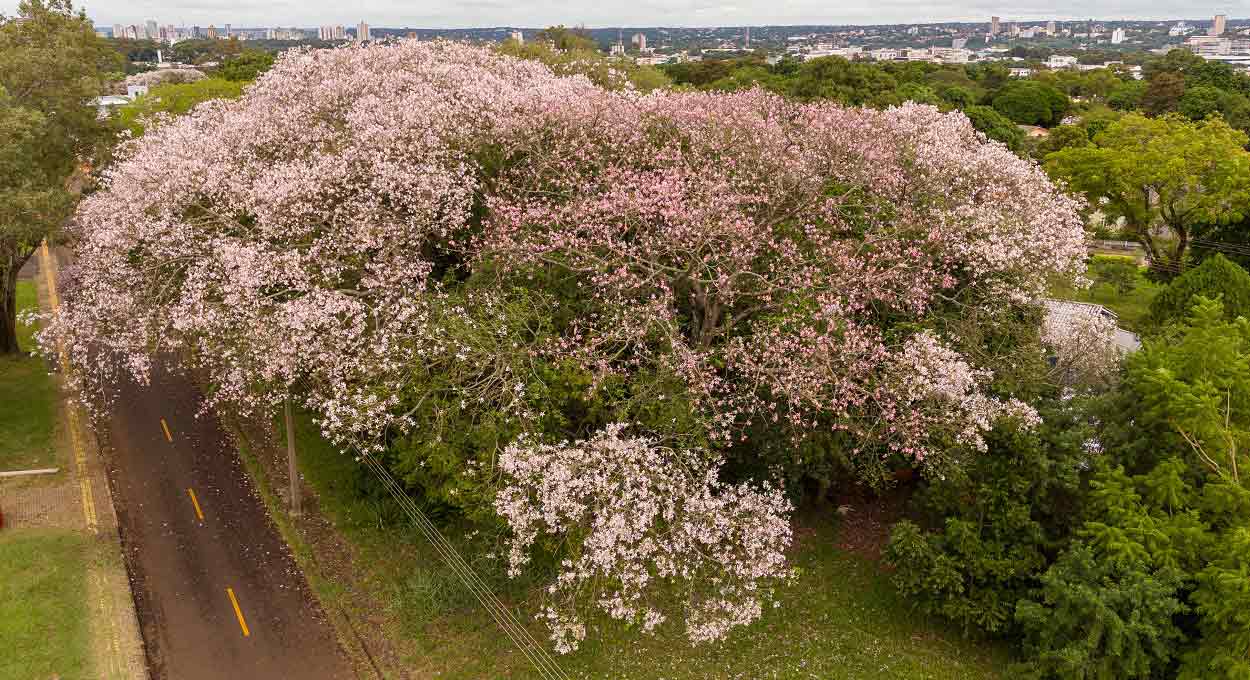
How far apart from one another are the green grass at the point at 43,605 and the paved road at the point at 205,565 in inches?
41.5

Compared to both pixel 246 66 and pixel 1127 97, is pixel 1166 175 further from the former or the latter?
pixel 246 66

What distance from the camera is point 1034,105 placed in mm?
66312

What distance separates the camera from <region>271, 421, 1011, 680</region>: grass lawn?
14633 millimetres

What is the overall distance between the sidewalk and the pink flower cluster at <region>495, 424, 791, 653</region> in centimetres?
811

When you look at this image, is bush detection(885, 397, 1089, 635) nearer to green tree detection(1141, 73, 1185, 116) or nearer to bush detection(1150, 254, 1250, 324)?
bush detection(1150, 254, 1250, 324)

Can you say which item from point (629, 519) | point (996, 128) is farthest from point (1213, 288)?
point (996, 128)

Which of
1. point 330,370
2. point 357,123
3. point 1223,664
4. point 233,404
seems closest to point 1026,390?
point 1223,664

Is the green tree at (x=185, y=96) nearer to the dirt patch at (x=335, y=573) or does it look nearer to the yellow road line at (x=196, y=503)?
the yellow road line at (x=196, y=503)

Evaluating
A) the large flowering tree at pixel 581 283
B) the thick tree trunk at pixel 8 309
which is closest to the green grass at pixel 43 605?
the large flowering tree at pixel 581 283

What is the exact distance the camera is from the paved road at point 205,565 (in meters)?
15.1

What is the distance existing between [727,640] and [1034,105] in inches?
2603

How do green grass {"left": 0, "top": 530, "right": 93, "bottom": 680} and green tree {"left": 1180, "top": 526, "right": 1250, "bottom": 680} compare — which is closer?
green tree {"left": 1180, "top": 526, "right": 1250, "bottom": 680}

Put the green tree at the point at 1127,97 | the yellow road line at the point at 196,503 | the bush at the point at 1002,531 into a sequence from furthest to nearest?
the green tree at the point at 1127,97 < the yellow road line at the point at 196,503 < the bush at the point at 1002,531

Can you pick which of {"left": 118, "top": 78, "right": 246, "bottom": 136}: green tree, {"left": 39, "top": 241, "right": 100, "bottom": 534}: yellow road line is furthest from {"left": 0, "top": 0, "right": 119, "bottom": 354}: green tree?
{"left": 118, "top": 78, "right": 246, "bottom": 136}: green tree
